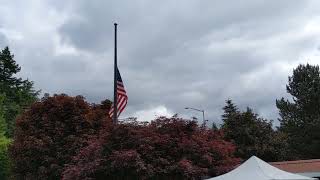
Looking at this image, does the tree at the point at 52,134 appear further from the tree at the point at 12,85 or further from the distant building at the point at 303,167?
the tree at the point at 12,85

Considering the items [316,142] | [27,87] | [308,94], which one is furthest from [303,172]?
[27,87]

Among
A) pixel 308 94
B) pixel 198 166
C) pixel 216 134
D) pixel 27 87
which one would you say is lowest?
pixel 198 166

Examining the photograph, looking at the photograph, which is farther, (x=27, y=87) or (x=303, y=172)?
(x=27, y=87)

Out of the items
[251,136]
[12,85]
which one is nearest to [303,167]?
[251,136]

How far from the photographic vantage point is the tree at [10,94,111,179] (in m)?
29.2

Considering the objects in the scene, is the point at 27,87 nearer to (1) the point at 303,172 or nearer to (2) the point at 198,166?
(1) the point at 303,172

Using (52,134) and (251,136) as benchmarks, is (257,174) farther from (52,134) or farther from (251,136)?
(251,136)

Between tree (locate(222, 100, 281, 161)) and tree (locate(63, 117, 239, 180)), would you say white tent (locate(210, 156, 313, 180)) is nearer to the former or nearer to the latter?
tree (locate(63, 117, 239, 180))

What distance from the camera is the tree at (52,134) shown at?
95.7 feet

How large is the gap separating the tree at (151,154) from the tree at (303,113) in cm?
3440

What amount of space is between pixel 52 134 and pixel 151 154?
27.3 ft

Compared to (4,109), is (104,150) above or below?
below

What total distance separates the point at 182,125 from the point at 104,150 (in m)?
3.50

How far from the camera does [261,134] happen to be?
43.8 metres
